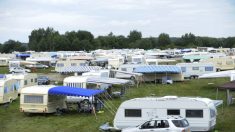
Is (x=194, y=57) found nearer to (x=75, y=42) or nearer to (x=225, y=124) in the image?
(x=225, y=124)

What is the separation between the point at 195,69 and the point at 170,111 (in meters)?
29.2

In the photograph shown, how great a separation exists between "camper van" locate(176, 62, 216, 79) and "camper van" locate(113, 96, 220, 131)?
92.1 feet

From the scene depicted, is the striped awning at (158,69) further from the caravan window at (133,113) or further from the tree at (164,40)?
the tree at (164,40)

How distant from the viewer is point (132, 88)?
40.3 meters

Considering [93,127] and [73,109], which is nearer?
[93,127]

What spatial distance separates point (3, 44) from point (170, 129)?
453ft

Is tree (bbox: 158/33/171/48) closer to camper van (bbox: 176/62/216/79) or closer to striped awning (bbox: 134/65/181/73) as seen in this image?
camper van (bbox: 176/62/216/79)

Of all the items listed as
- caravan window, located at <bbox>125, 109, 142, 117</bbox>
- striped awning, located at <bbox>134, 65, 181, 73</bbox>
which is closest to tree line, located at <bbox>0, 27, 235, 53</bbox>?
striped awning, located at <bbox>134, 65, 181, 73</bbox>

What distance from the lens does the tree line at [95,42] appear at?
445 feet

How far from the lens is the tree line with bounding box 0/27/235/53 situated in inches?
5344

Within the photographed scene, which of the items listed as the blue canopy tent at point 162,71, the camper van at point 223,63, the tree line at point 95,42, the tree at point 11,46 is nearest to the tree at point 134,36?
the tree line at point 95,42

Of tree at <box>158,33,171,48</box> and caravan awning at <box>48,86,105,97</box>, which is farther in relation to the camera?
tree at <box>158,33,171,48</box>

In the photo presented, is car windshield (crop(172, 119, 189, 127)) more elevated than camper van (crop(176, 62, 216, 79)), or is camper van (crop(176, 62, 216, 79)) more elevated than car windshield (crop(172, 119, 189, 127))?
camper van (crop(176, 62, 216, 79))

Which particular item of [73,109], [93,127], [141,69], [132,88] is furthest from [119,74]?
[93,127]
